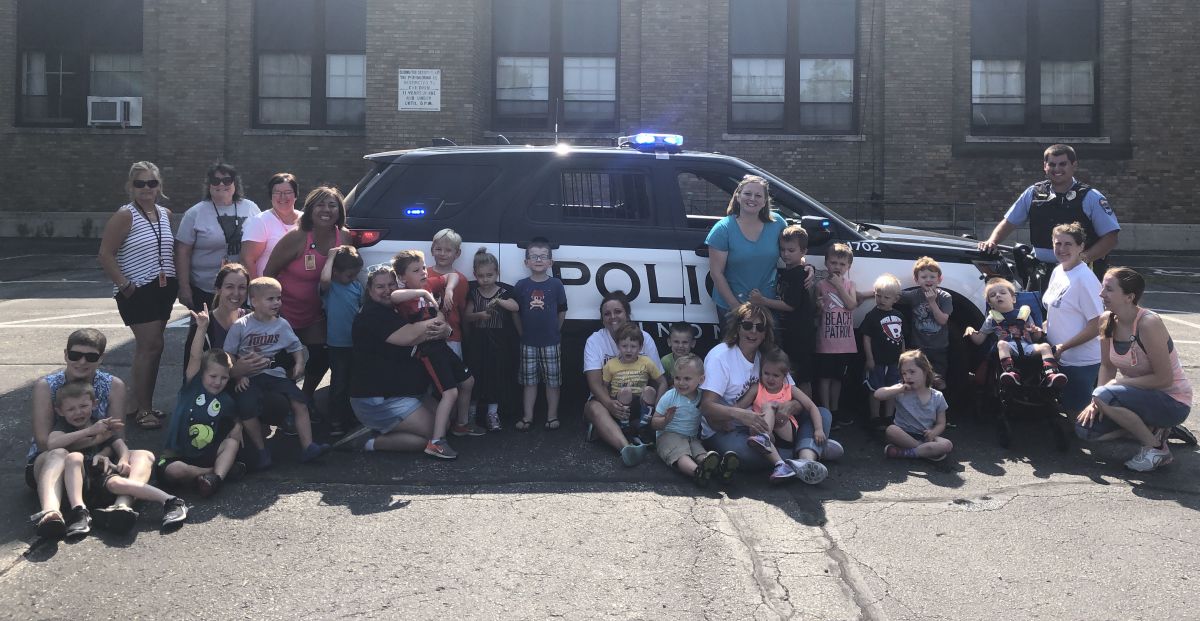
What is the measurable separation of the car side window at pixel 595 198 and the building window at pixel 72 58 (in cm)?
1639

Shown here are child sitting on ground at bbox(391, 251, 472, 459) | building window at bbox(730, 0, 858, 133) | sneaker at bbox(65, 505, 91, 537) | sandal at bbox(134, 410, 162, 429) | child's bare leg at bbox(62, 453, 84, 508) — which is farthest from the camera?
building window at bbox(730, 0, 858, 133)

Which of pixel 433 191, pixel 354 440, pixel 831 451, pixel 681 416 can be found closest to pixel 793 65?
pixel 433 191

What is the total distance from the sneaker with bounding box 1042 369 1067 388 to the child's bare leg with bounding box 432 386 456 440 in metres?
3.78

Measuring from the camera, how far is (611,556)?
15.2ft

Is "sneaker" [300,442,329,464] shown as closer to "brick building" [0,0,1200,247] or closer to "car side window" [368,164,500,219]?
"car side window" [368,164,500,219]

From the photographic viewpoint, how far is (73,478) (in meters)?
4.98

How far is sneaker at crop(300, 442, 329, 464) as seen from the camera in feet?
19.8

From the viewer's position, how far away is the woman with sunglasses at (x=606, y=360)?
20.7 feet

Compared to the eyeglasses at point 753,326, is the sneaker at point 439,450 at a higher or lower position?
lower

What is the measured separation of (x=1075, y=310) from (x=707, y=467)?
283cm

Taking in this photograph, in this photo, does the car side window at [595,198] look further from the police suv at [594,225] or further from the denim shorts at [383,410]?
the denim shorts at [383,410]

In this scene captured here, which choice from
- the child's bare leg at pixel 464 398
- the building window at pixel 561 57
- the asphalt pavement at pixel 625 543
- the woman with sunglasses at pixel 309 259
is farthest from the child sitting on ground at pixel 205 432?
the building window at pixel 561 57

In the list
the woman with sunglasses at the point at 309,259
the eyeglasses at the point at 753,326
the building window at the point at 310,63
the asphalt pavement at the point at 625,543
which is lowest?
the asphalt pavement at the point at 625,543

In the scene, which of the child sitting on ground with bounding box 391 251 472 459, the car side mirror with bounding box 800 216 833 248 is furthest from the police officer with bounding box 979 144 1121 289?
the child sitting on ground with bounding box 391 251 472 459
